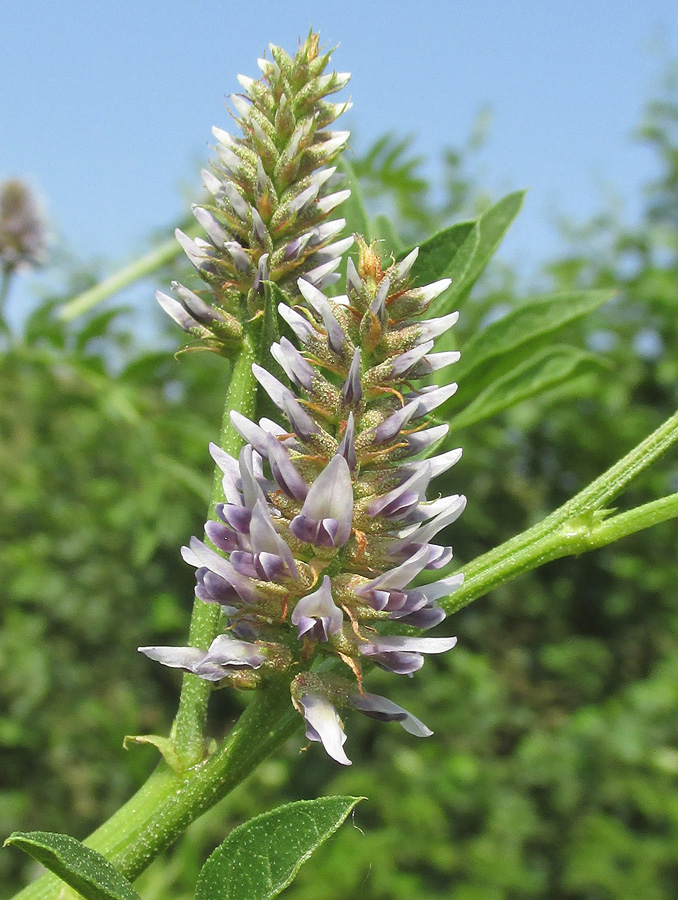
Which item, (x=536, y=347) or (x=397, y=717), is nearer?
(x=397, y=717)

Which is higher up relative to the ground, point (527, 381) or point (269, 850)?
point (527, 381)

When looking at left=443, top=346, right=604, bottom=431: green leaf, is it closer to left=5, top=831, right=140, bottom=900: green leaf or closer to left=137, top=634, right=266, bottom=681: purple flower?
left=137, top=634, right=266, bottom=681: purple flower

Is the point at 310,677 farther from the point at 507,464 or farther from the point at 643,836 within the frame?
the point at 507,464

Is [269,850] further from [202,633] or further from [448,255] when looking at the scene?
[448,255]

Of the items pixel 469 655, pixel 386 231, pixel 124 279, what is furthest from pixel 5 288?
→ pixel 469 655

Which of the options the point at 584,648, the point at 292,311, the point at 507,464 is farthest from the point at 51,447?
the point at 292,311


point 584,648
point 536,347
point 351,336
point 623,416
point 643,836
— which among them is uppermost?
point 351,336
